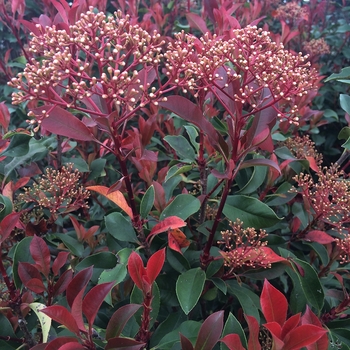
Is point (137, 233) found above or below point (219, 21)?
below

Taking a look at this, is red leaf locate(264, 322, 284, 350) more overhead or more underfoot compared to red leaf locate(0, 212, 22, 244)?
more underfoot

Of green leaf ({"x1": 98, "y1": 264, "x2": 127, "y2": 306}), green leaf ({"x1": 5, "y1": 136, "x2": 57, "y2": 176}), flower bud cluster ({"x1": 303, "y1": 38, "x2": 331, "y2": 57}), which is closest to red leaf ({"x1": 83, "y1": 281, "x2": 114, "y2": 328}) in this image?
green leaf ({"x1": 98, "y1": 264, "x2": 127, "y2": 306})

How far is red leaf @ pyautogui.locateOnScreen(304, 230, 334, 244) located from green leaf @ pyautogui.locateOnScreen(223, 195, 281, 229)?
12.7 inches

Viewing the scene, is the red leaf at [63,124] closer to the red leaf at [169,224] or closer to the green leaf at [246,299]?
the red leaf at [169,224]

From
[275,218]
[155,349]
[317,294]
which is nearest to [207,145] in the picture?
[275,218]

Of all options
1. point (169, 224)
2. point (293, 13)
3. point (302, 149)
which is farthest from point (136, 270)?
point (293, 13)

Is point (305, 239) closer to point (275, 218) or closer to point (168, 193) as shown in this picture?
point (275, 218)

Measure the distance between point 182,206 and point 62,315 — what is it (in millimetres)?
621

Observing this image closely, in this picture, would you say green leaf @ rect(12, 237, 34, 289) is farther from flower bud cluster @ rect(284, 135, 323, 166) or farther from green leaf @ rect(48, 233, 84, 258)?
flower bud cluster @ rect(284, 135, 323, 166)

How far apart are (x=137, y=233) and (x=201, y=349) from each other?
0.56 m

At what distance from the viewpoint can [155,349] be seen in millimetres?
1212

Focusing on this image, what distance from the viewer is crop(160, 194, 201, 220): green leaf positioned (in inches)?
54.2

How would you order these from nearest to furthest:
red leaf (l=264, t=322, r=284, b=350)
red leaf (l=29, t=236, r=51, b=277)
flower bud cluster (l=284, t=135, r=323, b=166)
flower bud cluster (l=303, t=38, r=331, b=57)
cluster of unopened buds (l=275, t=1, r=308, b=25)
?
red leaf (l=264, t=322, r=284, b=350) < red leaf (l=29, t=236, r=51, b=277) < flower bud cluster (l=284, t=135, r=323, b=166) < flower bud cluster (l=303, t=38, r=331, b=57) < cluster of unopened buds (l=275, t=1, r=308, b=25)

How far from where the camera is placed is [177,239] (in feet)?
4.57
